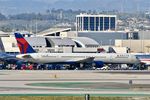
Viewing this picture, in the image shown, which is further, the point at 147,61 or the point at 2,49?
the point at 2,49

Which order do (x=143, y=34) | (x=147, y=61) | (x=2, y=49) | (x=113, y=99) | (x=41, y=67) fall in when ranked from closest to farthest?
(x=113, y=99) → (x=41, y=67) → (x=147, y=61) → (x=2, y=49) → (x=143, y=34)

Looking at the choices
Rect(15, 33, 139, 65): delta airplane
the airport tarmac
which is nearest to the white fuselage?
Rect(15, 33, 139, 65): delta airplane

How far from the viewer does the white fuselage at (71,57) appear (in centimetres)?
9306

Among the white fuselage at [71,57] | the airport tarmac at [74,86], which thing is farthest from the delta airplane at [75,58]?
the airport tarmac at [74,86]

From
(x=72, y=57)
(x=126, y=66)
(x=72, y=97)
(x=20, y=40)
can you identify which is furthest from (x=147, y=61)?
(x=72, y=97)

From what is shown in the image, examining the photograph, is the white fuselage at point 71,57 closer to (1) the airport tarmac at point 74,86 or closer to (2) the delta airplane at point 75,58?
(2) the delta airplane at point 75,58

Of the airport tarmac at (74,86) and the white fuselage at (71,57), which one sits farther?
the white fuselage at (71,57)

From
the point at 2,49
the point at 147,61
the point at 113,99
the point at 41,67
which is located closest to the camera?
the point at 113,99

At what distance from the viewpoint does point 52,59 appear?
92.9 m

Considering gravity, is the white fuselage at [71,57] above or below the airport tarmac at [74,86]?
below

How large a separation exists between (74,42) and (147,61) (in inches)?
1509

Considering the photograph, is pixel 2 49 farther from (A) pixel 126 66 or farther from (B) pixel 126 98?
(B) pixel 126 98

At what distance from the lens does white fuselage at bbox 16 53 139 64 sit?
93.1 metres

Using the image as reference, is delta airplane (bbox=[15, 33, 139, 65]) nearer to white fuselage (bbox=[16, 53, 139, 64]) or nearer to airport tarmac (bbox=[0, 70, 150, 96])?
white fuselage (bbox=[16, 53, 139, 64])
